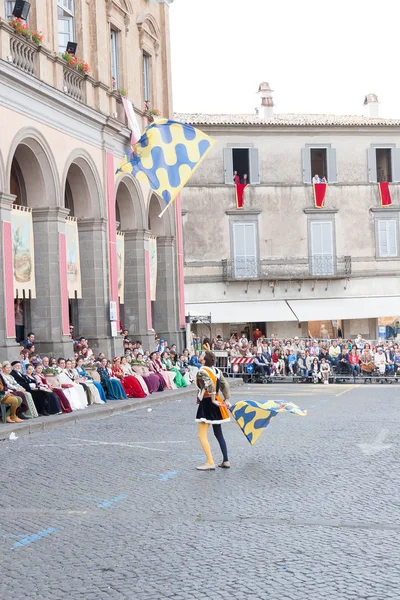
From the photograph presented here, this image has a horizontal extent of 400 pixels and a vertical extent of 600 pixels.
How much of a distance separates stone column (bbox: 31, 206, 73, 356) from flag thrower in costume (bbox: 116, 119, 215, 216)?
225 cm

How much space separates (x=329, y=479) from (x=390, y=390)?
17.6 m

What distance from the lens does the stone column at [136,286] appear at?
31.2 meters

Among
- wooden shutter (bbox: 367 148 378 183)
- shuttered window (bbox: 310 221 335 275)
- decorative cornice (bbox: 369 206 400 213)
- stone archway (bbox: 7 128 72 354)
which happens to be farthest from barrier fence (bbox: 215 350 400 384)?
wooden shutter (bbox: 367 148 378 183)

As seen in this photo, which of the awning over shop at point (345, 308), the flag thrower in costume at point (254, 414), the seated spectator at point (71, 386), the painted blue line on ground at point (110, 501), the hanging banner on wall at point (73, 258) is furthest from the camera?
the awning over shop at point (345, 308)

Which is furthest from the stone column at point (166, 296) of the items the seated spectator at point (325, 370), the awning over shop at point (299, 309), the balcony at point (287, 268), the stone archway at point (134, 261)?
the balcony at point (287, 268)

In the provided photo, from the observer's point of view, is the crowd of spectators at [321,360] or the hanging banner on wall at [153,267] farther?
the crowd of spectators at [321,360]

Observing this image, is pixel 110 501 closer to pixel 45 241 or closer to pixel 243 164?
pixel 45 241

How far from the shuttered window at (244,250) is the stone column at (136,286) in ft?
46.8

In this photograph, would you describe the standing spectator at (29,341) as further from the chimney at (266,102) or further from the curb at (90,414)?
the chimney at (266,102)

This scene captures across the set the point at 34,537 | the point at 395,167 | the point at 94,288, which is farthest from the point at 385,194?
the point at 34,537

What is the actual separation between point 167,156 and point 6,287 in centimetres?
557

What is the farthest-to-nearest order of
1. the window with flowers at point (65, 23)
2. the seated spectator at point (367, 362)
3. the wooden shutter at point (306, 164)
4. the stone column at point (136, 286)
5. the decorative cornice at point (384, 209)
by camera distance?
1. the decorative cornice at point (384, 209)
2. the wooden shutter at point (306, 164)
3. the seated spectator at point (367, 362)
4. the stone column at point (136, 286)
5. the window with flowers at point (65, 23)

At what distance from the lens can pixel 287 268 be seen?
45.8 meters

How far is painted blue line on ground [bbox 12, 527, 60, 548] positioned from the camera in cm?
788
